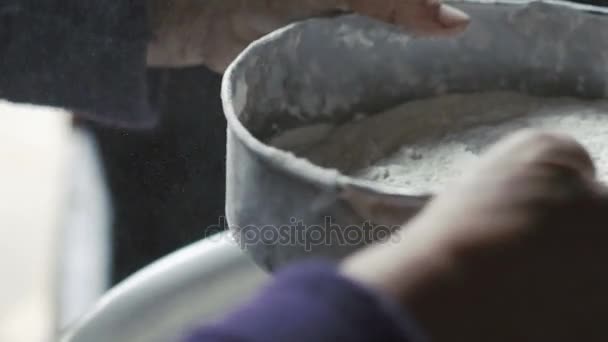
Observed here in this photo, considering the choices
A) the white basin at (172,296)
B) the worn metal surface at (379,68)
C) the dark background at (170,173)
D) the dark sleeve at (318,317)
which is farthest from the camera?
the dark background at (170,173)

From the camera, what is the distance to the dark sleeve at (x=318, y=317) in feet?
0.64

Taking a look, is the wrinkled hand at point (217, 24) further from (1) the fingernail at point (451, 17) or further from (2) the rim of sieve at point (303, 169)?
(2) the rim of sieve at point (303, 169)

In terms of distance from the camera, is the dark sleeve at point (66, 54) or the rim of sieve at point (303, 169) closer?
the rim of sieve at point (303, 169)

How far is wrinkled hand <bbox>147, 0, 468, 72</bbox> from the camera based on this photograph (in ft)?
1.42

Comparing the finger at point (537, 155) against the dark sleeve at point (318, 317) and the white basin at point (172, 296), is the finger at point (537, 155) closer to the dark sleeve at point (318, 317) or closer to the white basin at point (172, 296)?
the dark sleeve at point (318, 317)

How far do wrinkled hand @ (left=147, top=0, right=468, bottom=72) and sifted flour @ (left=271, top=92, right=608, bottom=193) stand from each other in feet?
0.16

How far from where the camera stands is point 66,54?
49 centimetres

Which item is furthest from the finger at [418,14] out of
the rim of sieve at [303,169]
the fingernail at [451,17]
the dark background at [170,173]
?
the dark background at [170,173]

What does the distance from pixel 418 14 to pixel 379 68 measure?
0.15ft

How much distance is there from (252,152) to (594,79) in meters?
0.23

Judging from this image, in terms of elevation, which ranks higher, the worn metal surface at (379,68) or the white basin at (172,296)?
the worn metal surface at (379,68)

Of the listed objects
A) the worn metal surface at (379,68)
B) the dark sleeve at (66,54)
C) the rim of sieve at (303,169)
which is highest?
the rim of sieve at (303,169)

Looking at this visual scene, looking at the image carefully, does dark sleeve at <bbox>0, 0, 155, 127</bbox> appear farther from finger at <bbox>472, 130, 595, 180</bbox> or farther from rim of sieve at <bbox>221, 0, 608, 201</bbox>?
finger at <bbox>472, 130, 595, 180</bbox>

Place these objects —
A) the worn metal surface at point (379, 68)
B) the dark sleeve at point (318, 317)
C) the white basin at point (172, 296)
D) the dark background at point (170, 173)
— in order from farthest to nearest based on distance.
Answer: the dark background at point (170, 173)
the white basin at point (172, 296)
the worn metal surface at point (379, 68)
the dark sleeve at point (318, 317)
